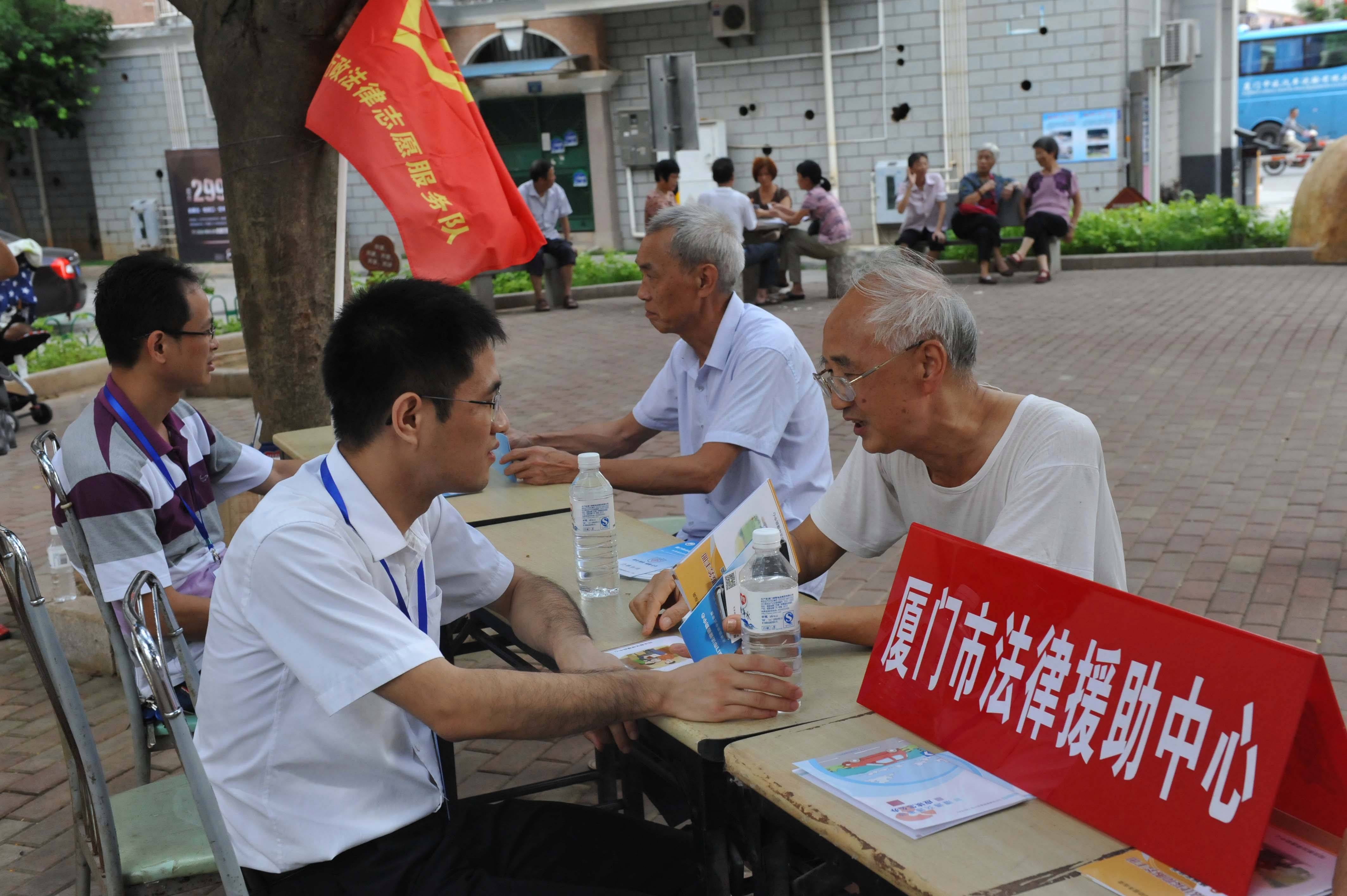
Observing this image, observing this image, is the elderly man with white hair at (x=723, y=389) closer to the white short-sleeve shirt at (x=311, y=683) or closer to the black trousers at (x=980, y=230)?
the white short-sleeve shirt at (x=311, y=683)

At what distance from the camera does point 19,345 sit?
9602mm

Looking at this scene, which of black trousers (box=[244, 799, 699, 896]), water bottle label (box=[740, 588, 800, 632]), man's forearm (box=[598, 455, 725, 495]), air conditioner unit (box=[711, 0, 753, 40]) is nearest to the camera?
black trousers (box=[244, 799, 699, 896])

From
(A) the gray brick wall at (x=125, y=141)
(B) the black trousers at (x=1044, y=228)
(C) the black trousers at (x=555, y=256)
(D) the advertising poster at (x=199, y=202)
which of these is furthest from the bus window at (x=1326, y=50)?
(D) the advertising poster at (x=199, y=202)

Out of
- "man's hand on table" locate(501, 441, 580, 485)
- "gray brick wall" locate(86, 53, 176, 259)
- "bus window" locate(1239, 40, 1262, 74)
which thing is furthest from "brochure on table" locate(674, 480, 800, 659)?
"bus window" locate(1239, 40, 1262, 74)

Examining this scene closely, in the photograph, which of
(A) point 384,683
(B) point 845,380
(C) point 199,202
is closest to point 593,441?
(B) point 845,380

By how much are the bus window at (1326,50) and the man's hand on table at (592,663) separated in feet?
100

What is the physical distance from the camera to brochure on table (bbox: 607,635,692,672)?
Result: 7.63ft

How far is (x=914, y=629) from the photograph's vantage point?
2055 millimetres

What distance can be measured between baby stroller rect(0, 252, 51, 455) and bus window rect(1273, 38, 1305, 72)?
27114mm

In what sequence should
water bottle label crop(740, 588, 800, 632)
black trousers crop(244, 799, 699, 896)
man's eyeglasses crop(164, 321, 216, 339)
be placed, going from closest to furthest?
black trousers crop(244, 799, 699, 896), water bottle label crop(740, 588, 800, 632), man's eyeglasses crop(164, 321, 216, 339)

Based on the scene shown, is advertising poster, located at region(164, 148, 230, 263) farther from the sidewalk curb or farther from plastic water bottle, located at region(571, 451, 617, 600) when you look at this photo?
plastic water bottle, located at region(571, 451, 617, 600)

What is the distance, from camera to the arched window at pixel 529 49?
70.9ft

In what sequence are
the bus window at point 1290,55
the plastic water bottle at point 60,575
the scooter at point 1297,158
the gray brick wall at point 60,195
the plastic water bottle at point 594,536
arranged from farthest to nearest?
the bus window at point 1290,55, the scooter at point 1297,158, the gray brick wall at point 60,195, the plastic water bottle at point 60,575, the plastic water bottle at point 594,536

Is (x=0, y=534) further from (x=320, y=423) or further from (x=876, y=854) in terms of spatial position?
(x=320, y=423)
